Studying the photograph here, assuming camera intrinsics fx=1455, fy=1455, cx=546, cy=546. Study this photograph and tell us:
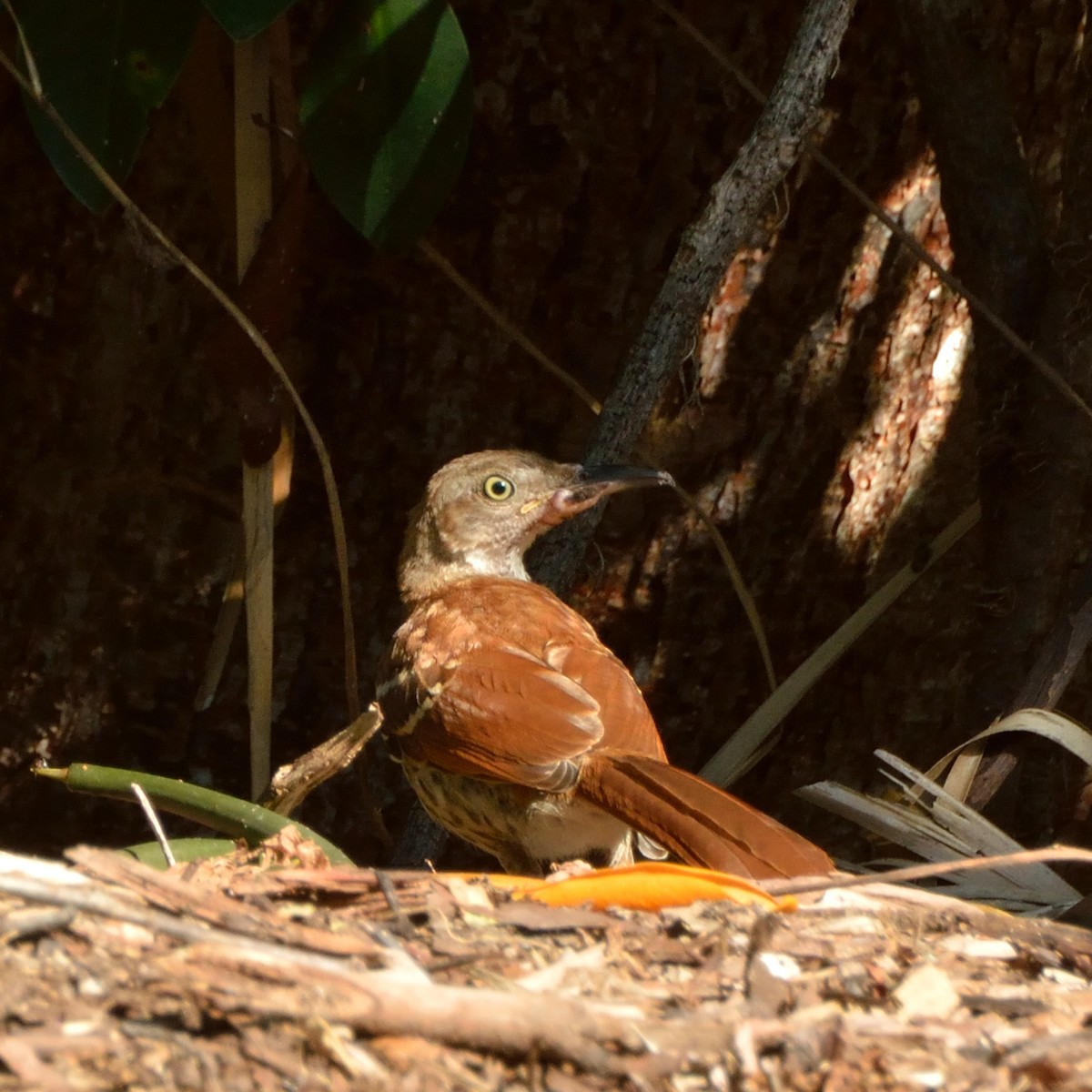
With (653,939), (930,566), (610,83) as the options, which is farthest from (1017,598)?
(653,939)

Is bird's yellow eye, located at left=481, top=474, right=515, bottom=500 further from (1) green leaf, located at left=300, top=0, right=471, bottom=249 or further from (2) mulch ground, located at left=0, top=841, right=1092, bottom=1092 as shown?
(2) mulch ground, located at left=0, top=841, right=1092, bottom=1092

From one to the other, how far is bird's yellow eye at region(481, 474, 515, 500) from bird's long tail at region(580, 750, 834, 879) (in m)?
0.90

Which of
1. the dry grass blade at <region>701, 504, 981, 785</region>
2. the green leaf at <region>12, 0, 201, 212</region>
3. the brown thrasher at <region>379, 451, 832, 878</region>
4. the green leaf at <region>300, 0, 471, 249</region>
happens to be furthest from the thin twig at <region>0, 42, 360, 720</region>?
the dry grass blade at <region>701, 504, 981, 785</region>

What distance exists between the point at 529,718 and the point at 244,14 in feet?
4.59

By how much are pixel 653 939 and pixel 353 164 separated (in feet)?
5.70

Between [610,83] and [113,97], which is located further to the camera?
[610,83]

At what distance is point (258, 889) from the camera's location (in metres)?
2.06

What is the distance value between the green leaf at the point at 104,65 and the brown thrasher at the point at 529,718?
1035 millimetres

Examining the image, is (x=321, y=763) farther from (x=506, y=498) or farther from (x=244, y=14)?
(x=244, y=14)

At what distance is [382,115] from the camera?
2.97 meters

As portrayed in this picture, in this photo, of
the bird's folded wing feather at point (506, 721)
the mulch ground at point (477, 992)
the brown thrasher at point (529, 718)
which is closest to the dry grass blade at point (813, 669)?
the brown thrasher at point (529, 718)

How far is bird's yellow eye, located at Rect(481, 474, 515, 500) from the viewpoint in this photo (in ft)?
11.2

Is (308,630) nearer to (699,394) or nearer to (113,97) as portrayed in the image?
(699,394)

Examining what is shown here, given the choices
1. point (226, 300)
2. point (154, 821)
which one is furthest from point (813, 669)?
point (154, 821)
